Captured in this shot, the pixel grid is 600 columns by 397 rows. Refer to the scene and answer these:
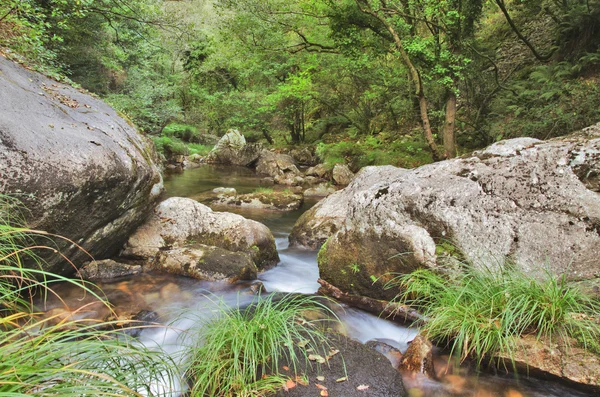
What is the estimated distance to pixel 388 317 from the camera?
4.30 m

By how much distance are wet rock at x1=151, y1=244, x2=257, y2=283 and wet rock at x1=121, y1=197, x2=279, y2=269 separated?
30 cm

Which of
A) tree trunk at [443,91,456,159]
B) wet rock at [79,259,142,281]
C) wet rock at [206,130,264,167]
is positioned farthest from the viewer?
wet rock at [206,130,264,167]

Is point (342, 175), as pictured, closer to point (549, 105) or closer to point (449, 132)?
point (449, 132)

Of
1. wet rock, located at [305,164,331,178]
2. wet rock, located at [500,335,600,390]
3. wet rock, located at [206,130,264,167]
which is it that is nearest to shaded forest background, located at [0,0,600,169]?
wet rock, located at [305,164,331,178]

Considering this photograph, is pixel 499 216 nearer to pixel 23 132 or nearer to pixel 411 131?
pixel 23 132

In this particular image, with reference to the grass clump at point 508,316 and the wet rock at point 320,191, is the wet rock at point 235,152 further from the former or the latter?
the grass clump at point 508,316

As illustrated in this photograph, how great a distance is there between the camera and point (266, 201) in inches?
460

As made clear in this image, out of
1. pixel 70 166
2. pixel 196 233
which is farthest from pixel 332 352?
pixel 196 233

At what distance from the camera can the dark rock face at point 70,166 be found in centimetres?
372

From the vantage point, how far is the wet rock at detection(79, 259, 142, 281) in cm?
527

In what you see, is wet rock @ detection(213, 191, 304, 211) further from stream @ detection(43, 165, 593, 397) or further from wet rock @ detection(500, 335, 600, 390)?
wet rock @ detection(500, 335, 600, 390)

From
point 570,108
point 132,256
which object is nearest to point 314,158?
point 570,108

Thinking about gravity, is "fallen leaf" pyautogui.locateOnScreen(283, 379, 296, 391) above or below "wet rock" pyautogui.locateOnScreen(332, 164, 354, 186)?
below

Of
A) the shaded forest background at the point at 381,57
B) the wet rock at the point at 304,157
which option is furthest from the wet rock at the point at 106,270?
the wet rock at the point at 304,157
